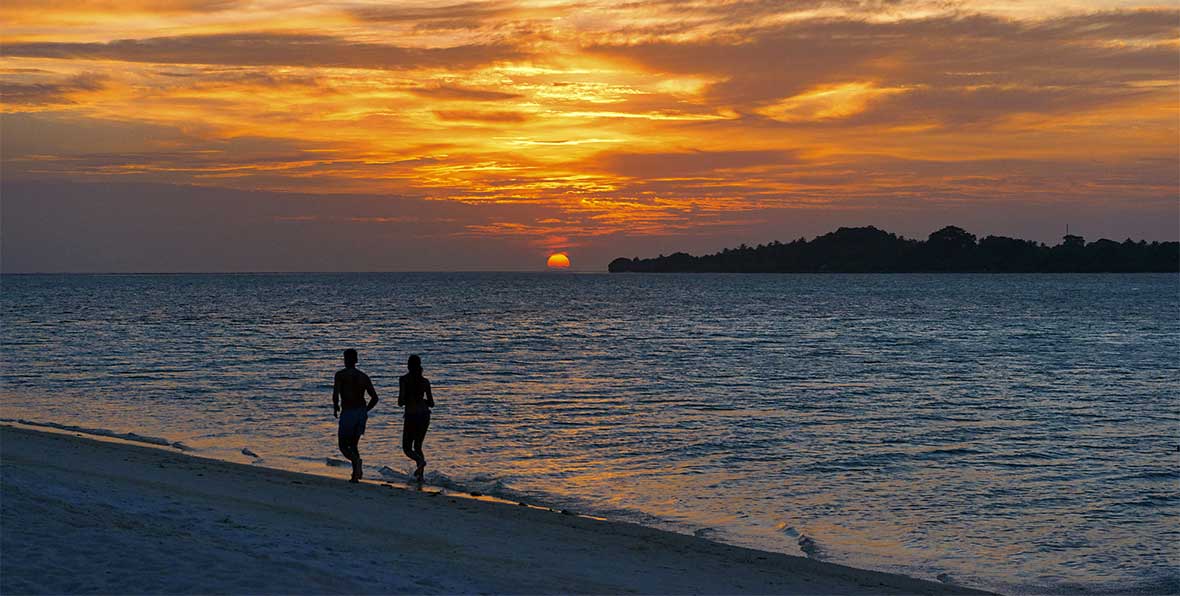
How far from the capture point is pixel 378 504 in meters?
13.5

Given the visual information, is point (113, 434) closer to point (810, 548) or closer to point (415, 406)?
point (415, 406)

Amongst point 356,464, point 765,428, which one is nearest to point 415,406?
point 356,464

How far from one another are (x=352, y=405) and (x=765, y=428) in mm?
11553

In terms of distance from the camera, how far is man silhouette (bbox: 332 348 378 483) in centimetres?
1536

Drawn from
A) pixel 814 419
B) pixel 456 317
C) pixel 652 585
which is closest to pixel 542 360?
pixel 814 419

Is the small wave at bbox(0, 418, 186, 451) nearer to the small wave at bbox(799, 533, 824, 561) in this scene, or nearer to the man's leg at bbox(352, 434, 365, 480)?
the man's leg at bbox(352, 434, 365, 480)

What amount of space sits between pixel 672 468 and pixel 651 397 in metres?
11.8

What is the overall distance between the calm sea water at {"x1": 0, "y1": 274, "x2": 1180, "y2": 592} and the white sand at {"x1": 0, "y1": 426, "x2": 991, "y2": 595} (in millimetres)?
1703

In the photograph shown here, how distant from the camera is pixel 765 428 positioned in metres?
23.8

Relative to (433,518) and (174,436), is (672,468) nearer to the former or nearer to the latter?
(433,518)

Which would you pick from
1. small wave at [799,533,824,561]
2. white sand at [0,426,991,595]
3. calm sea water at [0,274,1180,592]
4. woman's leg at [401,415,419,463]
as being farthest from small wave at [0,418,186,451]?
small wave at [799,533,824,561]

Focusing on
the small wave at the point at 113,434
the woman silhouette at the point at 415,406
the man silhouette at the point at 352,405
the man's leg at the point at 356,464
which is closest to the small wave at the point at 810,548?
the woman silhouette at the point at 415,406

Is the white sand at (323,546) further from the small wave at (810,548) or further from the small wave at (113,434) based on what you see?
the small wave at (113,434)

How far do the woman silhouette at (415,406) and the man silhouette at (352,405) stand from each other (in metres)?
0.55
